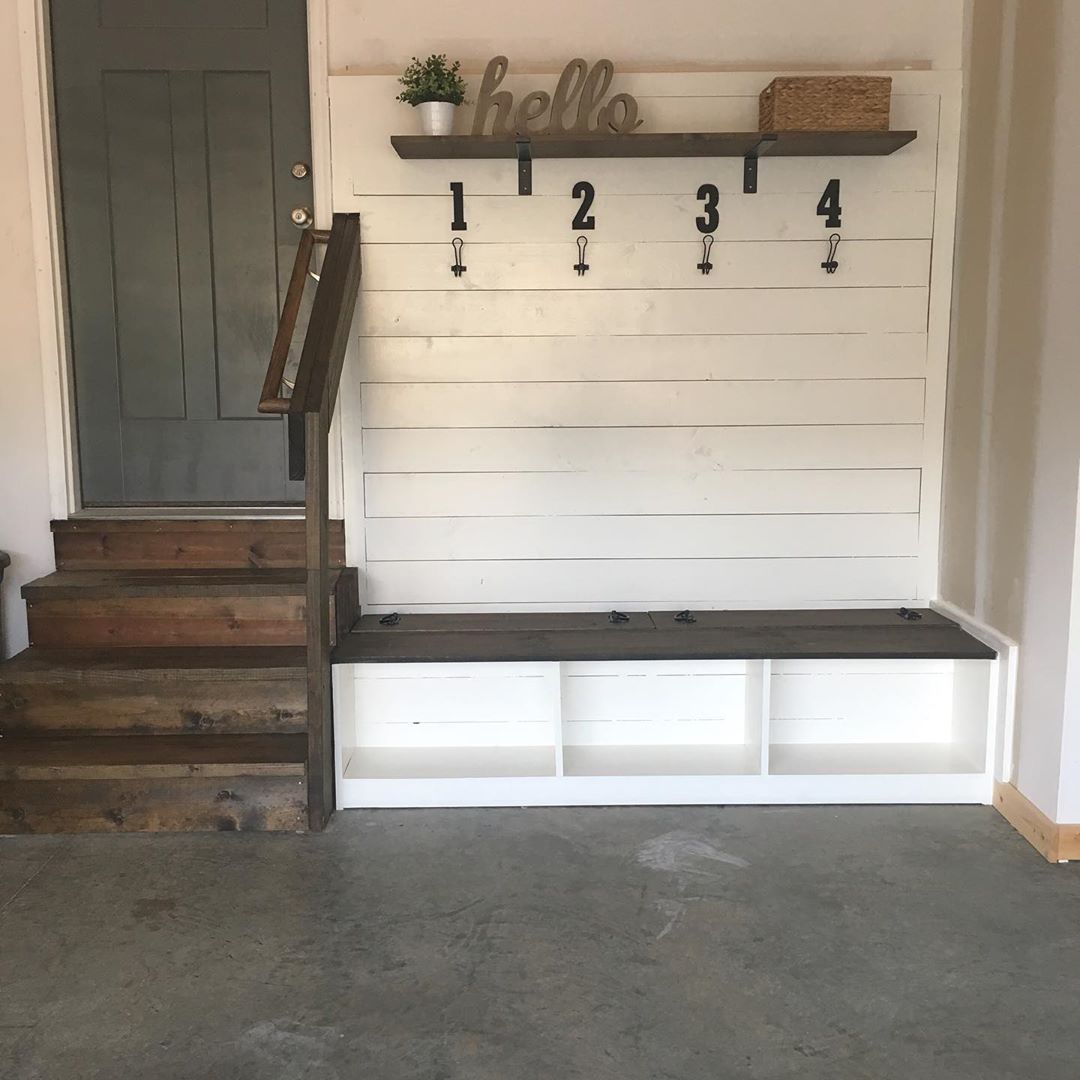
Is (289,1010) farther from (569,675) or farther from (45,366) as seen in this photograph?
(45,366)

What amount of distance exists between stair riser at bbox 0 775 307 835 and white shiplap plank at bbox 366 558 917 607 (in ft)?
2.53

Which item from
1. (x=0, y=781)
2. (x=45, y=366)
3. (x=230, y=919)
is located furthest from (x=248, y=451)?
(x=230, y=919)

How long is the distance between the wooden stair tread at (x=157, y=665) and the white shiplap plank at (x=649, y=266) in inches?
46.3

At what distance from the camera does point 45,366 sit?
3.26 meters

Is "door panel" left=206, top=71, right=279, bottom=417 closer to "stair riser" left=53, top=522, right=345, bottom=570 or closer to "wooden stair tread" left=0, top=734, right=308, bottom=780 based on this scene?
"stair riser" left=53, top=522, right=345, bottom=570

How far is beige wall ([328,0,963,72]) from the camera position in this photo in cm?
306

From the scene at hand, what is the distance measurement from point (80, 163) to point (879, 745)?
3.14 meters

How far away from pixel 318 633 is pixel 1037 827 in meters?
1.97

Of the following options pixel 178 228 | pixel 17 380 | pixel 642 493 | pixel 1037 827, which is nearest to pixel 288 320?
pixel 178 228

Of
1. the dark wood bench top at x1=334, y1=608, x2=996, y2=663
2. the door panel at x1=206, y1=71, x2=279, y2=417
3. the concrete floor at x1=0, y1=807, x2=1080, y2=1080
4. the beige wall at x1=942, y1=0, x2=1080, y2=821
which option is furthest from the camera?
the door panel at x1=206, y1=71, x2=279, y2=417

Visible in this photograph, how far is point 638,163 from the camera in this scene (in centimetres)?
311

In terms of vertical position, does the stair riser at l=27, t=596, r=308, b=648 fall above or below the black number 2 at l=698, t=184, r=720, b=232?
below

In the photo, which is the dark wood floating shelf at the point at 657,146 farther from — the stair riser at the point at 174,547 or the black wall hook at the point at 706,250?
the stair riser at the point at 174,547

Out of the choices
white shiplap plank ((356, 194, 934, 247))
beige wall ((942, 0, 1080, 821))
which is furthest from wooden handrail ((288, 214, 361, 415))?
beige wall ((942, 0, 1080, 821))
